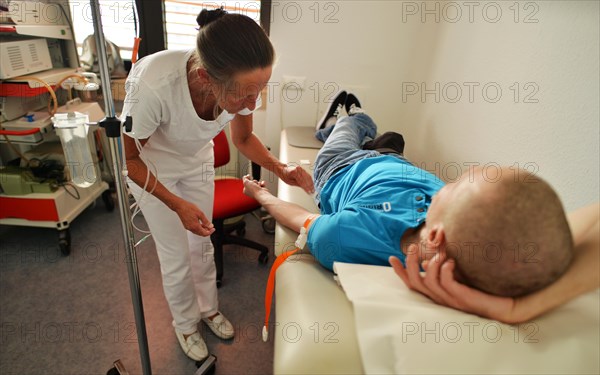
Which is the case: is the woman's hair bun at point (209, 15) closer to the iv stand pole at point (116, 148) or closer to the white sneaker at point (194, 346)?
the iv stand pole at point (116, 148)

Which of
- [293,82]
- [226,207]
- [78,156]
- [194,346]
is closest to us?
[194,346]

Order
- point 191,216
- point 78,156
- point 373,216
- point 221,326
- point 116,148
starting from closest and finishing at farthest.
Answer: point 116,148 → point 373,216 → point 191,216 → point 221,326 → point 78,156

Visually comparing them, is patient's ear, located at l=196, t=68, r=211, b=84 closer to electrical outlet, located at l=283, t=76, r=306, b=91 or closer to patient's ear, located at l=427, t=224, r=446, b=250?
patient's ear, located at l=427, t=224, r=446, b=250

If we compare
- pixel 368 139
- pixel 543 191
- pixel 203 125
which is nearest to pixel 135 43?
pixel 203 125

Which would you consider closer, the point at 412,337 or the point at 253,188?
the point at 412,337

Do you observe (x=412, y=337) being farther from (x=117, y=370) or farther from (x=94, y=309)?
(x=94, y=309)

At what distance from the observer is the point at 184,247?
1395mm

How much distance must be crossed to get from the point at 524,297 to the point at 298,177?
0.94 meters

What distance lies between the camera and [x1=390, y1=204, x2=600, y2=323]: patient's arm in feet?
2.11

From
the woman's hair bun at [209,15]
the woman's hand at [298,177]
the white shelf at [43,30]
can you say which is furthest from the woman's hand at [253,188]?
the white shelf at [43,30]

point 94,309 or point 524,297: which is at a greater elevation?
point 524,297

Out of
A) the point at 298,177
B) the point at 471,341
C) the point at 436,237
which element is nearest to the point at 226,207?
the point at 298,177

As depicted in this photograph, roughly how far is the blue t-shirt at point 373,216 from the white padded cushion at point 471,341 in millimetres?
257

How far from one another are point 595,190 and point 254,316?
150 centimetres
